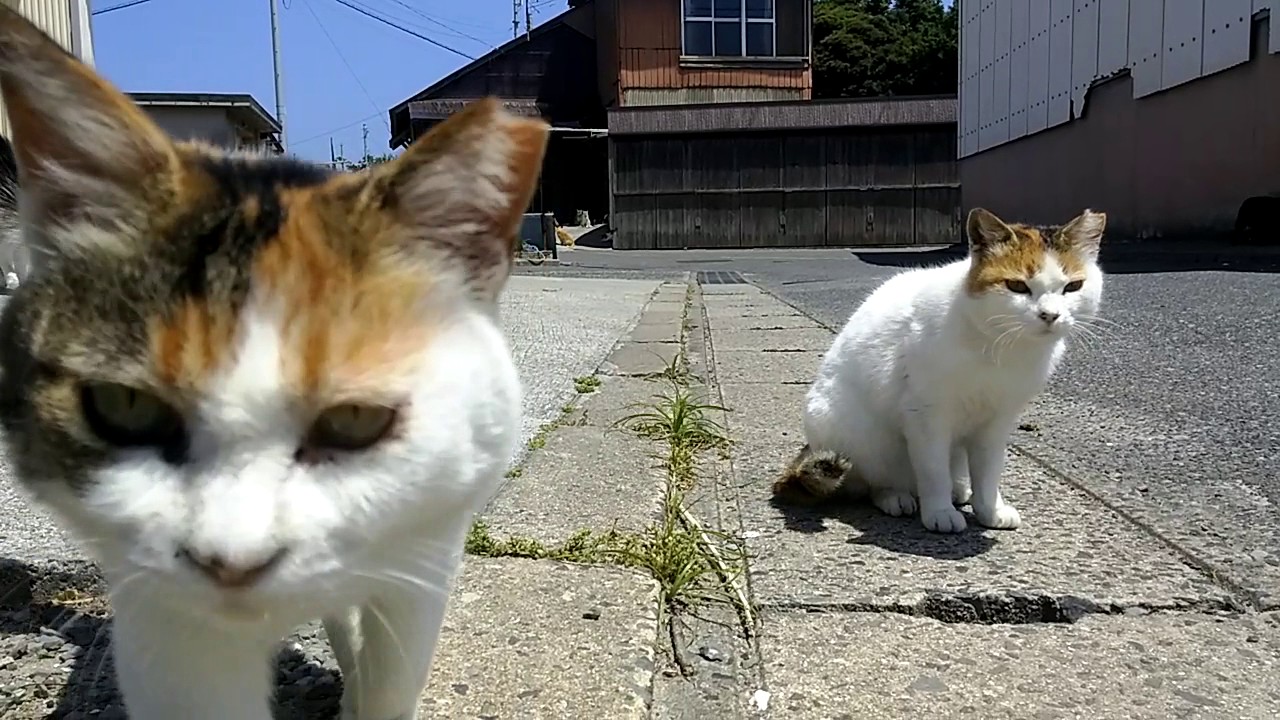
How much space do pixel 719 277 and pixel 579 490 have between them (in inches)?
371

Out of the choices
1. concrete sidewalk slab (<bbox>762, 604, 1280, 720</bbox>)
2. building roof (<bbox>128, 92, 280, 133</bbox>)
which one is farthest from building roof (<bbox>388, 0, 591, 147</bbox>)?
concrete sidewalk slab (<bbox>762, 604, 1280, 720</bbox>)

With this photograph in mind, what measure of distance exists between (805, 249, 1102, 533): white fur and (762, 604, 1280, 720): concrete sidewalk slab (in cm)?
62

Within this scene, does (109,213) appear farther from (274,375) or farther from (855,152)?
(855,152)

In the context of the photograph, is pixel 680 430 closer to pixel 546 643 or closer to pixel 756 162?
pixel 546 643

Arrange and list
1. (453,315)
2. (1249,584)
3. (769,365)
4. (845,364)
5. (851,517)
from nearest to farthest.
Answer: (453,315) → (1249,584) → (851,517) → (845,364) → (769,365)

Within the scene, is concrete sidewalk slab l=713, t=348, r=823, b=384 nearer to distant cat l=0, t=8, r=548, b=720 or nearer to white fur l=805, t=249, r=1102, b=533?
white fur l=805, t=249, r=1102, b=533

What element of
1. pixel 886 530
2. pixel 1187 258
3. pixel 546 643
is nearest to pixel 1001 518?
pixel 886 530

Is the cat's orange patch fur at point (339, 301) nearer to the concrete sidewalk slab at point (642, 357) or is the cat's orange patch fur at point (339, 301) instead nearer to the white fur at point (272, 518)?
the white fur at point (272, 518)

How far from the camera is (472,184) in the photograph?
108 cm

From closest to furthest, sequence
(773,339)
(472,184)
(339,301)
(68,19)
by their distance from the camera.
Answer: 1. (339,301)
2. (472,184)
3. (773,339)
4. (68,19)

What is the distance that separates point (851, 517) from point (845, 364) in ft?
1.41

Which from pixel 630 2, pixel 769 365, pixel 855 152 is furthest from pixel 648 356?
pixel 630 2

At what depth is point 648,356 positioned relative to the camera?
443cm

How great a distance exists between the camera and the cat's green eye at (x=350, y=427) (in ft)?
3.00
